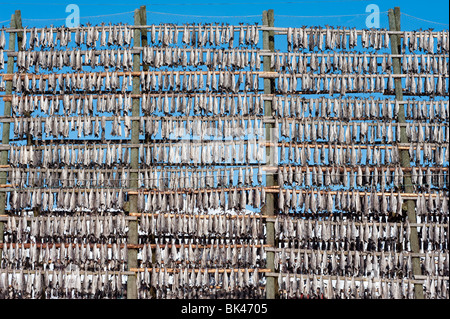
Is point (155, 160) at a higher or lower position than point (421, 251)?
higher

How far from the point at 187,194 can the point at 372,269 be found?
16.0 ft

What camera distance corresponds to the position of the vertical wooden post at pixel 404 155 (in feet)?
47.5

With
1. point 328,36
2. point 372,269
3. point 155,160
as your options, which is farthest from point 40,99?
point 372,269

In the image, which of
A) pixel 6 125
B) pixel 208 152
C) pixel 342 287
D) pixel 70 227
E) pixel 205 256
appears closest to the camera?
pixel 342 287

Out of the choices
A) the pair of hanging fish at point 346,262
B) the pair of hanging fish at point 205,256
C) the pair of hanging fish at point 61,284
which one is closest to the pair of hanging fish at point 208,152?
the pair of hanging fish at point 205,256

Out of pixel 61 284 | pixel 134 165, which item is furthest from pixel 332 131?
pixel 61 284

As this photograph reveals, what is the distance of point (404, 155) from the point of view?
15.1 meters

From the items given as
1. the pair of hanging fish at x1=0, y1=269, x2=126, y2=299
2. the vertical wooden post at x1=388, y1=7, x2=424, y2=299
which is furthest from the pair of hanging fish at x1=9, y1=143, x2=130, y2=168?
the vertical wooden post at x1=388, y1=7, x2=424, y2=299

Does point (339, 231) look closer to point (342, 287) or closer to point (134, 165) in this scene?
point (342, 287)

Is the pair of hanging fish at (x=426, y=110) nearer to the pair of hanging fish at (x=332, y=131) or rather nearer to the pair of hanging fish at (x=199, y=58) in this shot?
the pair of hanging fish at (x=332, y=131)

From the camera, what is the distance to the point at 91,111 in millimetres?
15320

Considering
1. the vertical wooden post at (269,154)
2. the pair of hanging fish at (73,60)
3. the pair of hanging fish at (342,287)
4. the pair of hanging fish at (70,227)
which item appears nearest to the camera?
the pair of hanging fish at (342,287)
